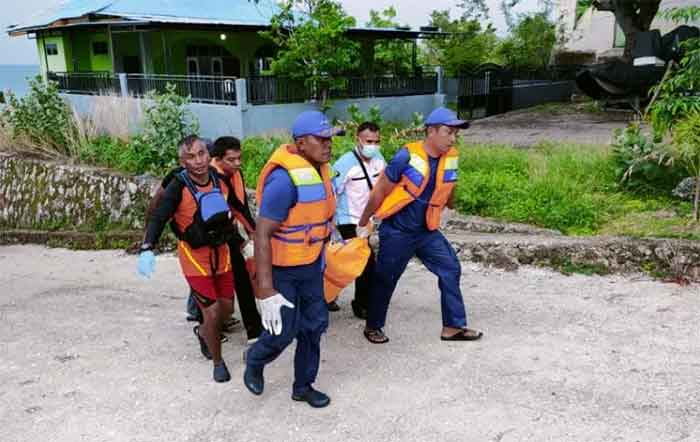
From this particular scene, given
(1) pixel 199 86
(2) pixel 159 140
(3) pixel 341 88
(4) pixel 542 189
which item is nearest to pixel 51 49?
(1) pixel 199 86

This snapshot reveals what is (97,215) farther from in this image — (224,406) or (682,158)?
(682,158)

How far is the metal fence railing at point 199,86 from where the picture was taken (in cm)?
1330

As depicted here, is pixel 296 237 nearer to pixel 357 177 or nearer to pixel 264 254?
pixel 264 254

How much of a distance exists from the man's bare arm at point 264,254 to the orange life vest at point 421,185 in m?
1.17

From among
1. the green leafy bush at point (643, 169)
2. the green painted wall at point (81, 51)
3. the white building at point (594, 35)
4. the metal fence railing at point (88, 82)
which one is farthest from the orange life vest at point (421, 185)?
the white building at point (594, 35)

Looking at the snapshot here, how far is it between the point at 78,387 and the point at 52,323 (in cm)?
147

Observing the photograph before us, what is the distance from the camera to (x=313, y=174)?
3.31 meters

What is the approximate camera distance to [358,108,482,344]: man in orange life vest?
4.12 metres

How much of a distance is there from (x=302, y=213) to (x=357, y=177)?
1.50 m

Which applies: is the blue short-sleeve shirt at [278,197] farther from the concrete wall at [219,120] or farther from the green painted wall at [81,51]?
the green painted wall at [81,51]

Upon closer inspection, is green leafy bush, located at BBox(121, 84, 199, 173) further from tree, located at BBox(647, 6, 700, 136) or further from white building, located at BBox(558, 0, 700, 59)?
white building, located at BBox(558, 0, 700, 59)

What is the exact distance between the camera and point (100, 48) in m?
21.4

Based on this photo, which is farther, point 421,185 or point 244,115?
point 244,115

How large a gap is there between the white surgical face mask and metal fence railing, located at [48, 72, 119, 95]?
485 inches
